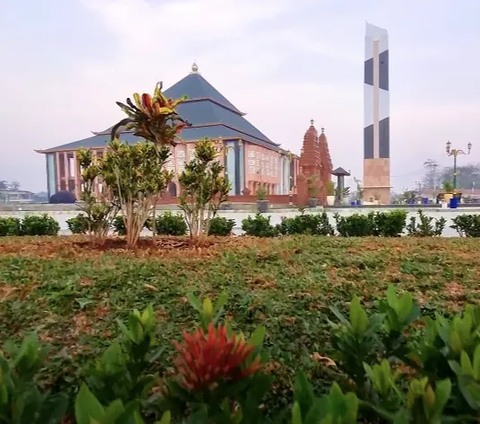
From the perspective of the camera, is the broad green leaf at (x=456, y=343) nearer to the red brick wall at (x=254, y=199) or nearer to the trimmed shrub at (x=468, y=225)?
the trimmed shrub at (x=468, y=225)

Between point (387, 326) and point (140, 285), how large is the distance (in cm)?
138

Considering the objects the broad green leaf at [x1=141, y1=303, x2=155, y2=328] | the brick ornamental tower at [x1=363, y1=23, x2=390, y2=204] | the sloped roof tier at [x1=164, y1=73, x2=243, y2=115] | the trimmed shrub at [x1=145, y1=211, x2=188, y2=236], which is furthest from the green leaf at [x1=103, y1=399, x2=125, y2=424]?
the sloped roof tier at [x1=164, y1=73, x2=243, y2=115]

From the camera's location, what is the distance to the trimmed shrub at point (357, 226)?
21.0 ft

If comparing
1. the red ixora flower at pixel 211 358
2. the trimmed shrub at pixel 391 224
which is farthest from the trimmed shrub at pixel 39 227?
the red ixora flower at pixel 211 358

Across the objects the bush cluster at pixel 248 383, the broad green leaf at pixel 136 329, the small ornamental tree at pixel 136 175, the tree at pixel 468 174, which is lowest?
the bush cluster at pixel 248 383

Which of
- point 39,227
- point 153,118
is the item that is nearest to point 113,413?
point 153,118

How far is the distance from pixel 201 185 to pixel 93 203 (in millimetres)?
1080

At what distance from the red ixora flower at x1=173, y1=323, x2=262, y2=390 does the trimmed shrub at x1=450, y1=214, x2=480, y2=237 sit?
6.56 meters

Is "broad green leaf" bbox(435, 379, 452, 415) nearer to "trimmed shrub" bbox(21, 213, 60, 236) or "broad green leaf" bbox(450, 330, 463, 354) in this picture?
"broad green leaf" bbox(450, 330, 463, 354)

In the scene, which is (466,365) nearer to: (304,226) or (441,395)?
(441,395)

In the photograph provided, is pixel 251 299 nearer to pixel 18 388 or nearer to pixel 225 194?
pixel 18 388

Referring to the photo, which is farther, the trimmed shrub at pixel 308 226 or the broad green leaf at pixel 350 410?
the trimmed shrub at pixel 308 226

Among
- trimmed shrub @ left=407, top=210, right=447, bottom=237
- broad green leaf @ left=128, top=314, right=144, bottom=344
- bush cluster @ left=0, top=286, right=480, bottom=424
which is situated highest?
broad green leaf @ left=128, top=314, right=144, bottom=344

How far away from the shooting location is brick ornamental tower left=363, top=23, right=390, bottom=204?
1171 inches
